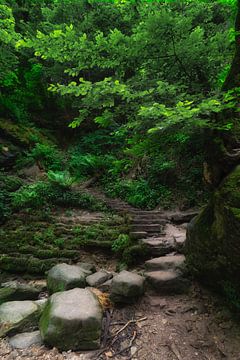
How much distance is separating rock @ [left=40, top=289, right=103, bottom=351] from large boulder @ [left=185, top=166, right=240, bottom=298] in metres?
1.76

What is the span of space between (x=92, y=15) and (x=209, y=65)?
32.6 ft

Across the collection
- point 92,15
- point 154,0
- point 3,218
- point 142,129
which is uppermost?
point 92,15

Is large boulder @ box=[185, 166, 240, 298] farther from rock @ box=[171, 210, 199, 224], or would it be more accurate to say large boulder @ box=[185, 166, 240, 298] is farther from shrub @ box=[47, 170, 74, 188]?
shrub @ box=[47, 170, 74, 188]

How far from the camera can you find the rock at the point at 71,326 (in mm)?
2957

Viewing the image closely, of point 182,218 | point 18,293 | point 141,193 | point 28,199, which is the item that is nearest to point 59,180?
point 28,199

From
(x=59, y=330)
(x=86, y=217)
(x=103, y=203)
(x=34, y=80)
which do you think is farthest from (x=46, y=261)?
(x=34, y=80)

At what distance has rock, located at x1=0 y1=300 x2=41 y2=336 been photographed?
11.0 ft

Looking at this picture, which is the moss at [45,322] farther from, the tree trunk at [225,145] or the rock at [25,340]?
the tree trunk at [225,145]

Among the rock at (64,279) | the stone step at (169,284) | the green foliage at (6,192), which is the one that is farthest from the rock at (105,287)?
the green foliage at (6,192)

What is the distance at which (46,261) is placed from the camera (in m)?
5.89

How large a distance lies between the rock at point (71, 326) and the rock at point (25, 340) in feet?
0.49

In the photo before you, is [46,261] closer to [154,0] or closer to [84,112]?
[84,112]

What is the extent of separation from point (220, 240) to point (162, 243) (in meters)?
2.55

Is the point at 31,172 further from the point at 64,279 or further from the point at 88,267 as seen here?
the point at 64,279
